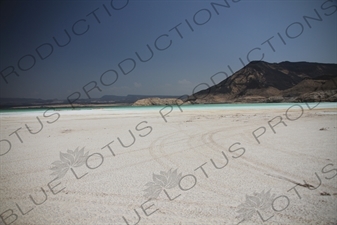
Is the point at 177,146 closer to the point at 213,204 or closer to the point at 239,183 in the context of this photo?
the point at 239,183

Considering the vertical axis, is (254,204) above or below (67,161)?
below

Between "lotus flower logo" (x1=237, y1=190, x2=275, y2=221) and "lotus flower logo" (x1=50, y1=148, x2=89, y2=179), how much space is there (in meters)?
3.01

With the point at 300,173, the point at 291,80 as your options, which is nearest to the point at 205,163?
the point at 300,173

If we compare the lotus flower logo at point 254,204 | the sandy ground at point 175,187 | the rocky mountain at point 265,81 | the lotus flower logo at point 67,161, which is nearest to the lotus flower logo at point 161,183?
the sandy ground at point 175,187

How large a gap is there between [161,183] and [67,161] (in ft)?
8.07

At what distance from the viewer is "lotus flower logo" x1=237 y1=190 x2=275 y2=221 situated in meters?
1.98

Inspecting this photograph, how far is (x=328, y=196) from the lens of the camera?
228cm

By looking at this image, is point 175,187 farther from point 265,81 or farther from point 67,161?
point 265,81

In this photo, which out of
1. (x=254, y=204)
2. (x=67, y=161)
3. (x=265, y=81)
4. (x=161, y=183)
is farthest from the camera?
(x=265, y=81)

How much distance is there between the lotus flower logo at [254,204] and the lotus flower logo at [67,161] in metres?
3.01

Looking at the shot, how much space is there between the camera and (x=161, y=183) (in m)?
2.76

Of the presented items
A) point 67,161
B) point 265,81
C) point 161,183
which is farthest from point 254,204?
point 265,81

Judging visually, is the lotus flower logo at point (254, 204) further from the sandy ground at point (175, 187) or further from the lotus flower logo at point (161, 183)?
the lotus flower logo at point (161, 183)

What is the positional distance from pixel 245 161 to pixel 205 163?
2.85ft
